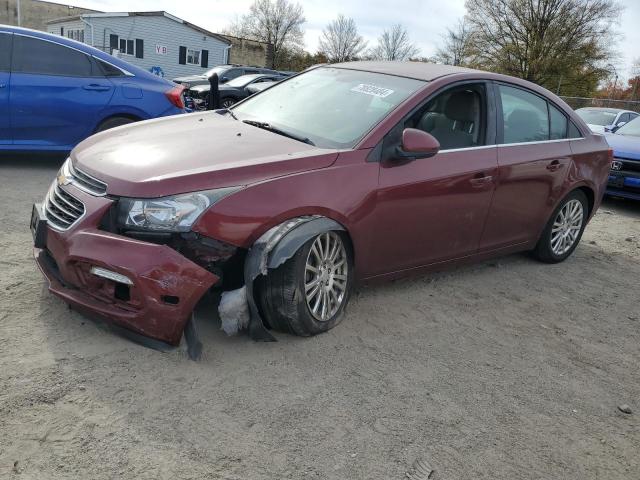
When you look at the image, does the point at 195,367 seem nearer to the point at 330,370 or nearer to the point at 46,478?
the point at 330,370

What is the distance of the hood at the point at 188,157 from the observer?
2926mm

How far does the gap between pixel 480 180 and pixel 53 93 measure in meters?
4.97

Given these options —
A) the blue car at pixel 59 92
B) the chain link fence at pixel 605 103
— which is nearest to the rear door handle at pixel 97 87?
the blue car at pixel 59 92

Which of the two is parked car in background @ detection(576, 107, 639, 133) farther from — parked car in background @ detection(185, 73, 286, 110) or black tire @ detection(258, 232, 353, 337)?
black tire @ detection(258, 232, 353, 337)

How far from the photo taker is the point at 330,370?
3047 millimetres

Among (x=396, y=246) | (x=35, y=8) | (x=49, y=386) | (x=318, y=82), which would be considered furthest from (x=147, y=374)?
(x=35, y=8)

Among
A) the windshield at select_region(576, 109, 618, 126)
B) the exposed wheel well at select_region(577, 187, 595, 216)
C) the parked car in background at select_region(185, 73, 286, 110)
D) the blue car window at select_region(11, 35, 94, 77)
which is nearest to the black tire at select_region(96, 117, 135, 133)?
the blue car window at select_region(11, 35, 94, 77)

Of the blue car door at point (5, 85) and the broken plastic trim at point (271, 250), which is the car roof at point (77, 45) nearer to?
the blue car door at point (5, 85)

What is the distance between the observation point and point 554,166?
15.8 feet

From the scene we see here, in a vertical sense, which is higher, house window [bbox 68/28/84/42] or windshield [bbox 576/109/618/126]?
house window [bbox 68/28/84/42]

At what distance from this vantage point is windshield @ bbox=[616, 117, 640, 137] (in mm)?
9336

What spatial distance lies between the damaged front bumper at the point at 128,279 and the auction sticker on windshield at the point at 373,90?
73.1 inches

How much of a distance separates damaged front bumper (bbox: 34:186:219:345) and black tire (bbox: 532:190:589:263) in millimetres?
3421

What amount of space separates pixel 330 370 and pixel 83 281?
1372mm
